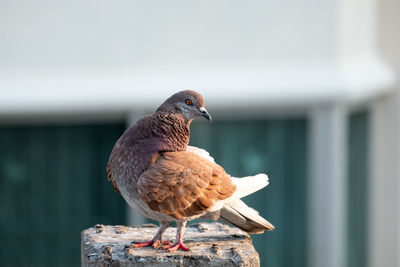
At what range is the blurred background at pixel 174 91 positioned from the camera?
8672 mm

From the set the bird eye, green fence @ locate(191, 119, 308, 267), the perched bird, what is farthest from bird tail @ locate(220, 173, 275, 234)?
green fence @ locate(191, 119, 308, 267)

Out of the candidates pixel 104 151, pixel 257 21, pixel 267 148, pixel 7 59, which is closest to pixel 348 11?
pixel 257 21

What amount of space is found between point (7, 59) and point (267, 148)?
3283 mm

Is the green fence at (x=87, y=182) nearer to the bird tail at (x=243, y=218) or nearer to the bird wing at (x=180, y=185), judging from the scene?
the bird tail at (x=243, y=218)

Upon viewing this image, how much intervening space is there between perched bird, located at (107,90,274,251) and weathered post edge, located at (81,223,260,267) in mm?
105

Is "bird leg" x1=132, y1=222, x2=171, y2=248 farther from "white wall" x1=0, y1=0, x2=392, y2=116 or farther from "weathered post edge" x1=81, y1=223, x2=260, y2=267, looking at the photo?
"white wall" x1=0, y1=0, x2=392, y2=116

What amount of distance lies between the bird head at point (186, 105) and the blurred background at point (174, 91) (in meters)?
4.87

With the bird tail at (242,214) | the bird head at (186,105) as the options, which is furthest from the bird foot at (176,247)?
the bird head at (186,105)

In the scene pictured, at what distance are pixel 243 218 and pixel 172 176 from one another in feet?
1.61

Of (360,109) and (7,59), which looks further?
(360,109)

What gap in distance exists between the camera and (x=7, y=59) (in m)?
8.66

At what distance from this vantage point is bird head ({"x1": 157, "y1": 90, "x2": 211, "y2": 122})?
375 cm

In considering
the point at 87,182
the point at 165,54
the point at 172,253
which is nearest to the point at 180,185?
the point at 172,253

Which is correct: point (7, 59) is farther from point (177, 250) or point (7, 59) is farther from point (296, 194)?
point (177, 250)
